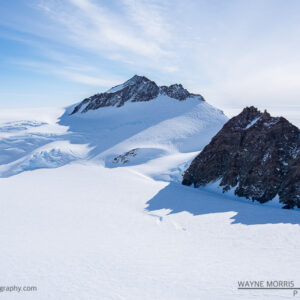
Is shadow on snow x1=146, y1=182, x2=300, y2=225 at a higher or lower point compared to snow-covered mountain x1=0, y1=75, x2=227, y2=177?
lower

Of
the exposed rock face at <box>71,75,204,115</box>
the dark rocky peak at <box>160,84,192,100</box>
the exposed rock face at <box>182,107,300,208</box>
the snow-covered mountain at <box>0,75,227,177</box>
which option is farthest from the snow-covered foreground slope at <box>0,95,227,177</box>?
the exposed rock face at <box>182,107,300,208</box>

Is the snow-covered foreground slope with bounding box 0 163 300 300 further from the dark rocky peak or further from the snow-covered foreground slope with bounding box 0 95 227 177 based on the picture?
the dark rocky peak

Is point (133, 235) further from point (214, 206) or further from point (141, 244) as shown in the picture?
point (214, 206)

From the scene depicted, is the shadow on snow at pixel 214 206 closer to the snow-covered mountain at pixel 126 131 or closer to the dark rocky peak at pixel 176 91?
the snow-covered mountain at pixel 126 131

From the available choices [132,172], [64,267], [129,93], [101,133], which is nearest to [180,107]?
[129,93]

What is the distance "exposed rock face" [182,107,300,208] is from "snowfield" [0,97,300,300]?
5.65ft

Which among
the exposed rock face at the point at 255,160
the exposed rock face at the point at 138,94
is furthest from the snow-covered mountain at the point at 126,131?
the exposed rock face at the point at 255,160

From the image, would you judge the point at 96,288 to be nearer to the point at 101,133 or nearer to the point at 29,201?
the point at 29,201

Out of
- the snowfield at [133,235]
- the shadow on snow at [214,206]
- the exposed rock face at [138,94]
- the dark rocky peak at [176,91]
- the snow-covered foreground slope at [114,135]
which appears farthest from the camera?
the exposed rock face at [138,94]

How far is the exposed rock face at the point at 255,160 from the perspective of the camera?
20.9 metres

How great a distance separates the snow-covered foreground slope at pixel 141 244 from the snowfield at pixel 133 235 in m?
0.05

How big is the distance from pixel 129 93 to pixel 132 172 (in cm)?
4602

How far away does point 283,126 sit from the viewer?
23.9 metres

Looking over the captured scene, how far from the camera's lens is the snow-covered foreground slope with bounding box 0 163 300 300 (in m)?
8.89
